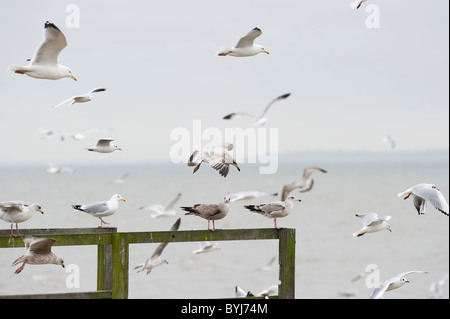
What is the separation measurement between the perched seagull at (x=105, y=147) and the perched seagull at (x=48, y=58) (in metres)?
0.86

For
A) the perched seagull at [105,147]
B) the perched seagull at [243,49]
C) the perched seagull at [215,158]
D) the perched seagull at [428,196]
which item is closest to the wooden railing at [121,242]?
the perched seagull at [215,158]

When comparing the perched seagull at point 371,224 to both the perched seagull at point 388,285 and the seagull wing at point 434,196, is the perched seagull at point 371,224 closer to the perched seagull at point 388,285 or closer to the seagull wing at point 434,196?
the seagull wing at point 434,196

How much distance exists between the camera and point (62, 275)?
21984mm

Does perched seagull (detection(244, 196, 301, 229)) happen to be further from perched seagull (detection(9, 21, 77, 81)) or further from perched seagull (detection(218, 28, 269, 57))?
perched seagull (detection(218, 28, 269, 57))

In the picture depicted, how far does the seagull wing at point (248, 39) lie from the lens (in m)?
10.2

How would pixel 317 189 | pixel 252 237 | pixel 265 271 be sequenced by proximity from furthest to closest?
pixel 317 189 < pixel 265 271 < pixel 252 237

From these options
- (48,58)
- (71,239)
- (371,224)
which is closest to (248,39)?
(48,58)

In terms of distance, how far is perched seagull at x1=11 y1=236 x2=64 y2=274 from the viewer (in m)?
5.68

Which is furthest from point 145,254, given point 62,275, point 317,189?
point 317,189

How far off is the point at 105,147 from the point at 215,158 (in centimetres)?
137
